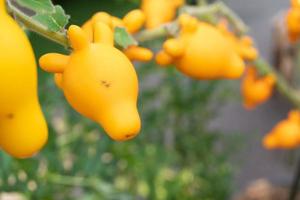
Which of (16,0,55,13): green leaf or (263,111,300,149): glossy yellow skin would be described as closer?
(16,0,55,13): green leaf

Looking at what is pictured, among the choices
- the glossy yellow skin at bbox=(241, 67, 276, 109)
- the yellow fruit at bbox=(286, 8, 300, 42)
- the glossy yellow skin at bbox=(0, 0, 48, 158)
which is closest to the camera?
the glossy yellow skin at bbox=(0, 0, 48, 158)

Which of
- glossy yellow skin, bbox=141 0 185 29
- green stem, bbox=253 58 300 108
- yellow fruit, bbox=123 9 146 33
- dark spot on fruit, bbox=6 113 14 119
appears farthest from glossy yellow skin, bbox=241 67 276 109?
dark spot on fruit, bbox=6 113 14 119

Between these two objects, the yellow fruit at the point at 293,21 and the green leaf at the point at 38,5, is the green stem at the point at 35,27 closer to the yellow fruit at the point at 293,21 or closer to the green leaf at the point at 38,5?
the green leaf at the point at 38,5

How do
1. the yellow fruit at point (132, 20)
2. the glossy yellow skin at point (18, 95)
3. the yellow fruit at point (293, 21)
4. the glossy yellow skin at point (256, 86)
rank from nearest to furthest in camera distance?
the glossy yellow skin at point (18, 95) → the yellow fruit at point (132, 20) → the yellow fruit at point (293, 21) → the glossy yellow skin at point (256, 86)

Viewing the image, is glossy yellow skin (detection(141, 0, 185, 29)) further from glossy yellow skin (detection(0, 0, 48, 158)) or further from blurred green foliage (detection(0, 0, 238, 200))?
glossy yellow skin (detection(0, 0, 48, 158))

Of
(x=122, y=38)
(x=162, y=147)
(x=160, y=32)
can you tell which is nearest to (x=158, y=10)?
(x=160, y=32)

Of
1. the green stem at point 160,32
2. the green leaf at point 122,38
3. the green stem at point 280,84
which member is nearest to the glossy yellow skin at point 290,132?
the green stem at point 280,84

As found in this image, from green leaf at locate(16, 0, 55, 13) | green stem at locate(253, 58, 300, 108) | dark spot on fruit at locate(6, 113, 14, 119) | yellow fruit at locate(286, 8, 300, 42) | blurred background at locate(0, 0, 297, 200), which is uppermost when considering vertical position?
yellow fruit at locate(286, 8, 300, 42)
